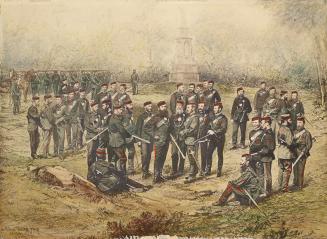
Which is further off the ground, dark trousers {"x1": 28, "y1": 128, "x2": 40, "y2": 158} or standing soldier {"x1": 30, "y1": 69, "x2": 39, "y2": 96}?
standing soldier {"x1": 30, "y1": 69, "x2": 39, "y2": 96}

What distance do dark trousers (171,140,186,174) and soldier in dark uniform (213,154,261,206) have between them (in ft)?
1.85

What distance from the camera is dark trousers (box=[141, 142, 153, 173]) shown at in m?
5.33

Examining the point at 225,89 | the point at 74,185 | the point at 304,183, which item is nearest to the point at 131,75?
the point at 225,89

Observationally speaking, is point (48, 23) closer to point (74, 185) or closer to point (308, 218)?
point (74, 185)

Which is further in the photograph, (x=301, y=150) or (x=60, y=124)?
(x=60, y=124)

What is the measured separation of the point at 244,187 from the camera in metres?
5.26

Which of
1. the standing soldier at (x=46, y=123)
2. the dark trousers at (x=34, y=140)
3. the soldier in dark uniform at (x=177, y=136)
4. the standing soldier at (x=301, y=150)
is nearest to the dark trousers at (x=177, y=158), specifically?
the soldier in dark uniform at (x=177, y=136)

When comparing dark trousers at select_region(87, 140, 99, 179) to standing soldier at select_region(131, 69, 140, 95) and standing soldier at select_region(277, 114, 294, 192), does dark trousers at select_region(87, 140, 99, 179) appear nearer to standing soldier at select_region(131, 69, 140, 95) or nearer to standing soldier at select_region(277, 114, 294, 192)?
standing soldier at select_region(131, 69, 140, 95)

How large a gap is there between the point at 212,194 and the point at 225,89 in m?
1.19

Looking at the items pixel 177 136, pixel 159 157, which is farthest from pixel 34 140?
pixel 177 136

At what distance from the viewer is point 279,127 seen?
17.4 ft

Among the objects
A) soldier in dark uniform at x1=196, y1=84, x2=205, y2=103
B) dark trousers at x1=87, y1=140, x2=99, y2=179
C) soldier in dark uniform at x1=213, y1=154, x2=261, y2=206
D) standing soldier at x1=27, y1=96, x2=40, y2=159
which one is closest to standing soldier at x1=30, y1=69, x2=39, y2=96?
standing soldier at x1=27, y1=96, x2=40, y2=159

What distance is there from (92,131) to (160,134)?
2.54 feet

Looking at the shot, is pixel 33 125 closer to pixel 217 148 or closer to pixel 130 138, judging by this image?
pixel 130 138
